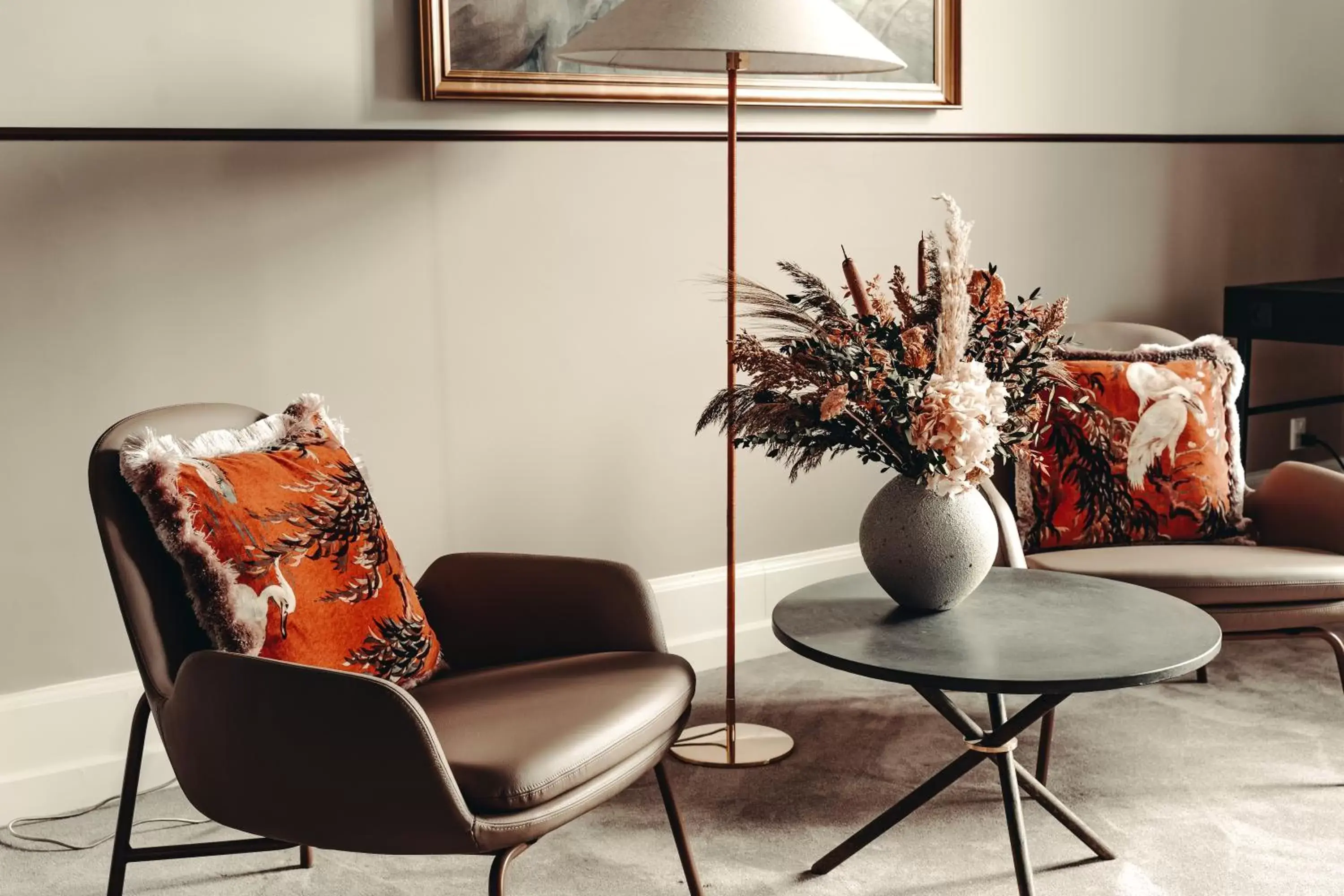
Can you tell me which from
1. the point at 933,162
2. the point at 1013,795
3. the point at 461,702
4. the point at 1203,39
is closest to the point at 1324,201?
the point at 1203,39

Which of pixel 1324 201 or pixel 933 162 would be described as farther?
pixel 1324 201

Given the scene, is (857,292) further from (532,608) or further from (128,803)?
(128,803)

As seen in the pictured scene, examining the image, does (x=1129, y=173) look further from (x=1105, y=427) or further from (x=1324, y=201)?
(x=1105, y=427)

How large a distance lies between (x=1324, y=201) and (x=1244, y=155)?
0.43 metres

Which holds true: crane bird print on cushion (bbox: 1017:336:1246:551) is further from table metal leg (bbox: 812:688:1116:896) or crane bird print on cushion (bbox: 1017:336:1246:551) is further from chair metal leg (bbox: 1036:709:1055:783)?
table metal leg (bbox: 812:688:1116:896)

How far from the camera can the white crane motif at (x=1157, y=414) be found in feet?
9.98

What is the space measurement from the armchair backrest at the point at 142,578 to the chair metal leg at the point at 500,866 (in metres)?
0.53

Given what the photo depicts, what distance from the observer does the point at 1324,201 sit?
4531 mm

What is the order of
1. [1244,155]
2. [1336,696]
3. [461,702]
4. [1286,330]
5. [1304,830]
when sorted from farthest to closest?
1. [1244,155]
2. [1286,330]
3. [1336,696]
4. [1304,830]
5. [461,702]

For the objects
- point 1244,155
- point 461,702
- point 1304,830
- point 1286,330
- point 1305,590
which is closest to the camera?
point 461,702

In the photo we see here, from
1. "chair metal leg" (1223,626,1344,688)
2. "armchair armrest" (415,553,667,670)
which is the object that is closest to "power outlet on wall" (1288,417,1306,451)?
"chair metal leg" (1223,626,1344,688)

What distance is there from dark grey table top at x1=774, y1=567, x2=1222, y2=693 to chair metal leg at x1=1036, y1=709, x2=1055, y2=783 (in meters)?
0.28

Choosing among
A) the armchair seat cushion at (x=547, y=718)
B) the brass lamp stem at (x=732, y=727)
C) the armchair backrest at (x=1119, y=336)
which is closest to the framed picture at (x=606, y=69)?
the brass lamp stem at (x=732, y=727)

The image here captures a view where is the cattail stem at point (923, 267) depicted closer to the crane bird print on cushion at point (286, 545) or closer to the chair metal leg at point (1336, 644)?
the crane bird print on cushion at point (286, 545)
